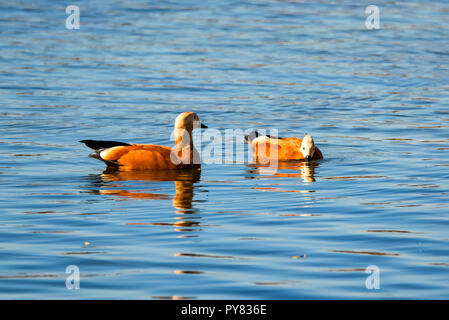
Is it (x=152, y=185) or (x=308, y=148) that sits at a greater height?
(x=308, y=148)

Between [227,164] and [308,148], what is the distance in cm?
145

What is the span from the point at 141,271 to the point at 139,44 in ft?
60.9

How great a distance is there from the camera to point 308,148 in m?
14.4

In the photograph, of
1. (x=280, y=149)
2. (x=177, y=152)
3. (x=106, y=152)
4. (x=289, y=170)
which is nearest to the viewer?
(x=106, y=152)

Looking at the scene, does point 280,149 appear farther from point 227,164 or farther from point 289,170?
point 227,164

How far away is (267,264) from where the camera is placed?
880cm

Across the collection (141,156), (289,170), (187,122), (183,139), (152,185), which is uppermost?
(187,122)

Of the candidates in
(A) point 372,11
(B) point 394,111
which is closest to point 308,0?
(A) point 372,11

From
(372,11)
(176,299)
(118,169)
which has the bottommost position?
(176,299)

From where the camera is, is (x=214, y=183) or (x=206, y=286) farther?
(x=214, y=183)

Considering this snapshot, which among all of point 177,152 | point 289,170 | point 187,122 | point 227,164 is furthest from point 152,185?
point 289,170

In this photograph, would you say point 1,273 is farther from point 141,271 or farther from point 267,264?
point 267,264

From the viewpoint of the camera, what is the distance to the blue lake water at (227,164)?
862 cm

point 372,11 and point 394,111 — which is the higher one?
point 372,11
